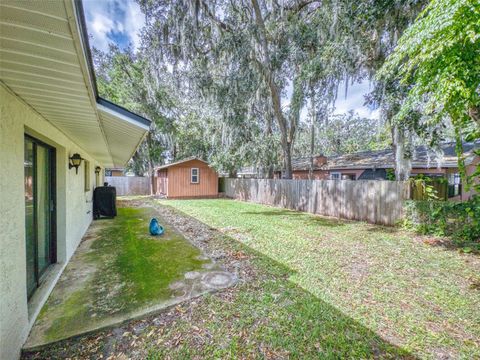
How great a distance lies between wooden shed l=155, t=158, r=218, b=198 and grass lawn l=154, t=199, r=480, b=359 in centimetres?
1143

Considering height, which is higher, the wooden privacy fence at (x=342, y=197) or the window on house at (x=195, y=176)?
the window on house at (x=195, y=176)

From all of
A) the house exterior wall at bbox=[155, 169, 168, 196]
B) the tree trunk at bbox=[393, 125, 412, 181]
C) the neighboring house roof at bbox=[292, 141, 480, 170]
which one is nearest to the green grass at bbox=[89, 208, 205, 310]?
the tree trunk at bbox=[393, 125, 412, 181]

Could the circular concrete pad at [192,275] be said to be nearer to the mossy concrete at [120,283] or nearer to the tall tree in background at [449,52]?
the mossy concrete at [120,283]

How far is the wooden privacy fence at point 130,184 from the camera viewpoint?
18.4 meters

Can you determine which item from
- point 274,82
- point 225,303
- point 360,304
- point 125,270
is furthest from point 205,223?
point 274,82

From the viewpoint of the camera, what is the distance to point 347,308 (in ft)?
8.67

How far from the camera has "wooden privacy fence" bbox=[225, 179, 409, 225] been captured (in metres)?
6.74

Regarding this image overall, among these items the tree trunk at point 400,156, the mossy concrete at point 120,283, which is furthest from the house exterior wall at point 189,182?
the tree trunk at point 400,156

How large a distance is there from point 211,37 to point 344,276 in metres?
10.9

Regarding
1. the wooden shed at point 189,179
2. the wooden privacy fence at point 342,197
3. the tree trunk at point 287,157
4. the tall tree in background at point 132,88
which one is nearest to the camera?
the wooden privacy fence at point 342,197

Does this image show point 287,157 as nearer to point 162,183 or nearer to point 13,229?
point 162,183

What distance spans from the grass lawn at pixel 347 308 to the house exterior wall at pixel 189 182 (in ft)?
37.5

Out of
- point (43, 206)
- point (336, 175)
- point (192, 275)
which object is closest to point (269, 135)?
point (336, 175)

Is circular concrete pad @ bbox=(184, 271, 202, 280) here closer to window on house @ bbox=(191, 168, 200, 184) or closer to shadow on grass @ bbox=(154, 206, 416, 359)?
shadow on grass @ bbox=(154, 206, 416, 359)
